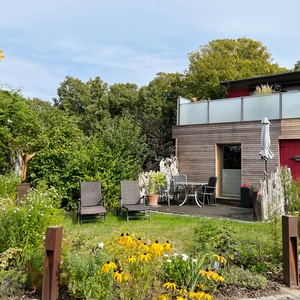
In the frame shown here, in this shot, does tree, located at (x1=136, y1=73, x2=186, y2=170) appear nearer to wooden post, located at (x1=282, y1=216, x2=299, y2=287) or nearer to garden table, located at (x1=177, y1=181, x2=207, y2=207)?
garden table, located at (x1=177, y1=181, x2=207, y2=207)

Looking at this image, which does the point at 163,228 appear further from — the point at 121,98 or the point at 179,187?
the point at 121,98

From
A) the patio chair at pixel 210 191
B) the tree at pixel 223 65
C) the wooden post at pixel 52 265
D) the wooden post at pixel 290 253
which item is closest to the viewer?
the wooden post at pixel 52 265

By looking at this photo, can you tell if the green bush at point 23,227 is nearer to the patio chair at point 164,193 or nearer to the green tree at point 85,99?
the patio chair at point 164,193

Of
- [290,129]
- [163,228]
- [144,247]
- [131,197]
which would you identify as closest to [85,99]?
[290,129]

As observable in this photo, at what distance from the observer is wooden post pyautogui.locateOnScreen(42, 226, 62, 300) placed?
141 inches

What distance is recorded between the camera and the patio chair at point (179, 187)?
13305 mm

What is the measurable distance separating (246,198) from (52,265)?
32.4 ft

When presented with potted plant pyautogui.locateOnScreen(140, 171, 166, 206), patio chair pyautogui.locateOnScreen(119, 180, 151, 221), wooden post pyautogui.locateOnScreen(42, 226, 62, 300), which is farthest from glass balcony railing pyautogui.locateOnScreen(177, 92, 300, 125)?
wooden post pyautogui.locateOnScreen(42, 226, 62, 300)

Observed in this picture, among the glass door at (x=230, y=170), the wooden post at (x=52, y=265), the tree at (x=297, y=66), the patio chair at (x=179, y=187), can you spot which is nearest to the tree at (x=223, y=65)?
the tree at (x=297, y=66)

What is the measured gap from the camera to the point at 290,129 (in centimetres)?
1222

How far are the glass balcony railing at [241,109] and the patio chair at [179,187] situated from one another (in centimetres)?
257

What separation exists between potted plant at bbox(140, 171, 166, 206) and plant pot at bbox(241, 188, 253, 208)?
9.81 feet

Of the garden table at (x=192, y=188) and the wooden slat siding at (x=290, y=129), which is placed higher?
the wooden slat siding at (x=290, y=129)

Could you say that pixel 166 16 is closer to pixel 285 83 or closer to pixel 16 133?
pixel 16 133
